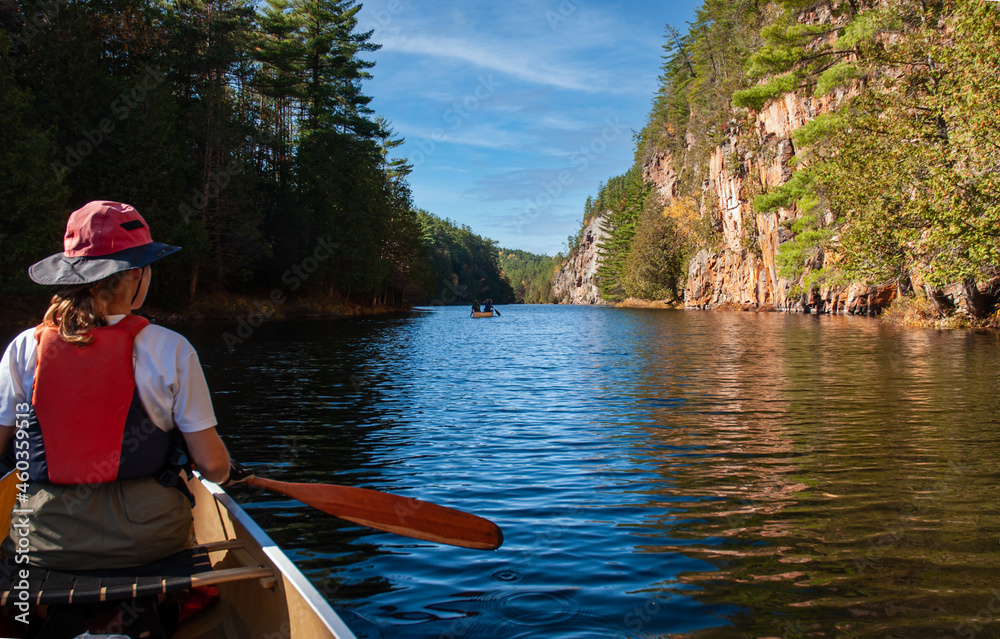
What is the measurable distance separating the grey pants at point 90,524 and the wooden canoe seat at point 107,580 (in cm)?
5

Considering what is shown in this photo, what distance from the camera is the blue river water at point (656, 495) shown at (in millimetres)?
4258

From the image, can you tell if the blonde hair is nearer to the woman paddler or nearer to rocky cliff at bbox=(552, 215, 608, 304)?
the woman paddler

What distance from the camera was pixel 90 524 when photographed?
288 cm

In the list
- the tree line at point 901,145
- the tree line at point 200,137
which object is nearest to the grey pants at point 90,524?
the tree line at point 901,145

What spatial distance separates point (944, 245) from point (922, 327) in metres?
11.3

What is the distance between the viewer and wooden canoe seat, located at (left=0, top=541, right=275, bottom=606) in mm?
2758

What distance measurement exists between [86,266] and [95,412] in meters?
0.66

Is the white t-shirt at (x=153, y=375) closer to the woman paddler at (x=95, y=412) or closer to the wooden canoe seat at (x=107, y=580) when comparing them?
the woman paddler at (x=95, y=412)

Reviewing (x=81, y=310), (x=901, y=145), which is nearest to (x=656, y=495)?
(x=81, y=310)

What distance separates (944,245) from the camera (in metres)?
18.4

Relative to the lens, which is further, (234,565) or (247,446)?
(247,446)

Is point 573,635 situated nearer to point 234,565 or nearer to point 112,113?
point 234,565

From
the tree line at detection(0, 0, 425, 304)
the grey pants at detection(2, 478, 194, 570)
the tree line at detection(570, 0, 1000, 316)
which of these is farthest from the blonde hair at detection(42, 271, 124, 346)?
the tree line at detection(0, 0, 425, 304)

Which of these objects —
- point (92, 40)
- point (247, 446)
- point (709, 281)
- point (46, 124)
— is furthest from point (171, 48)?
point (709, 281)
